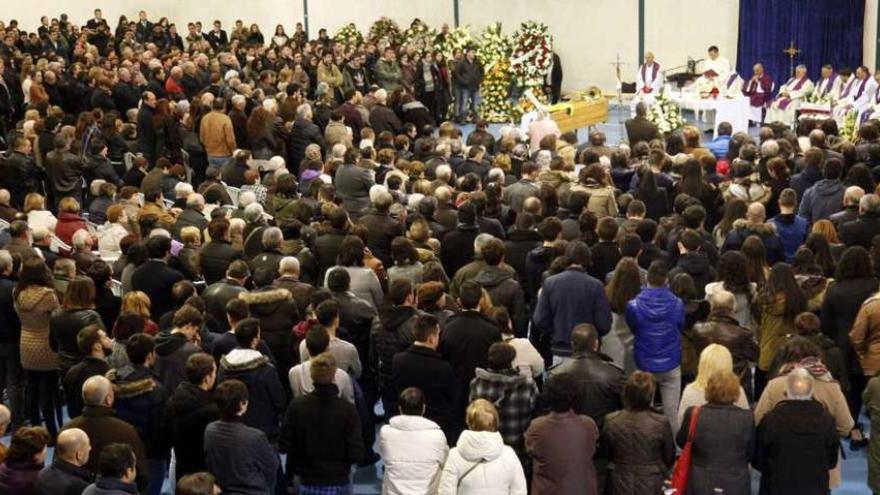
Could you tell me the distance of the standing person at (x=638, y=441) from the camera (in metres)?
7.65

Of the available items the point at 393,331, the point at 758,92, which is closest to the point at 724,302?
the point at 393,331

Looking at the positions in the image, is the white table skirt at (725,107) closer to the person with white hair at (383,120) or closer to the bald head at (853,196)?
the person with white hair at (383,120)

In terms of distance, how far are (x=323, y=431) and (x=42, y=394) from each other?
347cm

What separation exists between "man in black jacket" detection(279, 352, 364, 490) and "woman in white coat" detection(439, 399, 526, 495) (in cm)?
76

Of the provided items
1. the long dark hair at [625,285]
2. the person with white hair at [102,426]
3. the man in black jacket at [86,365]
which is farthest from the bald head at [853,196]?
the person with white hair at [102,426]

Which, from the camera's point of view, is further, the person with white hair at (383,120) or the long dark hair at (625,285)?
the person with white hair at (383,120)

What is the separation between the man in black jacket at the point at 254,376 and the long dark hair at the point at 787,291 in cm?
367

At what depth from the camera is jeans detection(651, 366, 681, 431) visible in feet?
30.7

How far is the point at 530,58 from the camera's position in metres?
26.5

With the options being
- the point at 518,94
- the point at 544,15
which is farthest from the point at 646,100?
the point at 544,15

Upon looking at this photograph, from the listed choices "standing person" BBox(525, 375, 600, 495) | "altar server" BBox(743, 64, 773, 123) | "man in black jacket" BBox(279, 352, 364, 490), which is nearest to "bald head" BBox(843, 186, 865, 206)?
"standing person" BBox(525, 375, 600, 495)

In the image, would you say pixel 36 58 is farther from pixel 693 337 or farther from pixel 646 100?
pixel 693 337

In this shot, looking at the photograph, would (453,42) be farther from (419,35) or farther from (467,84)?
(467,84)

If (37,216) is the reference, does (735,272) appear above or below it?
below
